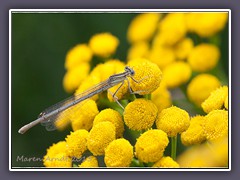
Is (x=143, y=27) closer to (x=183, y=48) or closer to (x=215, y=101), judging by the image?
(x=183, y=48)

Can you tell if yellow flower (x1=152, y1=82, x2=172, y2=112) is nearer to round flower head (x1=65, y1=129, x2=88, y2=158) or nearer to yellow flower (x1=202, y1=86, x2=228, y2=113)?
yellow flower (x1=202, y1=86, x2=228, y2=113)

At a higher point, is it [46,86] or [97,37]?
[97,37]

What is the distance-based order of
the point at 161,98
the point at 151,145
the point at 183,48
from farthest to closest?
the point at 183,48
the point at 161,98
the point at 151,145

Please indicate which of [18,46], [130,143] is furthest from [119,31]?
[130,143]

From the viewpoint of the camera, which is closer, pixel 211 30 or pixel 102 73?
pixel 102 73

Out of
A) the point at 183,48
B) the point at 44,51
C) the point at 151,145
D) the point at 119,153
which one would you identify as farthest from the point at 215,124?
the point at 44,51

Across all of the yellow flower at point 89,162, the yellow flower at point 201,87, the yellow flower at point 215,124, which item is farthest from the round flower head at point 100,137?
the yellow flower at point 201,87
